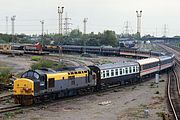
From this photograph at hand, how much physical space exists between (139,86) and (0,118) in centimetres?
2472

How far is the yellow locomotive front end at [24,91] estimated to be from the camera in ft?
93.3

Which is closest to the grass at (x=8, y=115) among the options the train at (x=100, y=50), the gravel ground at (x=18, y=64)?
the gravel ground at (x=18, y=64)

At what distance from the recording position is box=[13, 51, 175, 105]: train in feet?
94.7

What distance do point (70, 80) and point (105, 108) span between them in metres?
4.90

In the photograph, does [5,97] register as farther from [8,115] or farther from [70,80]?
[8,115]

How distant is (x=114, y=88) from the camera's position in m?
42.6

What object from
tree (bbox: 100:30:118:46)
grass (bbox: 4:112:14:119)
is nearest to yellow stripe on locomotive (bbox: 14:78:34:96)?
grass (bbox: 4:112:14:119)

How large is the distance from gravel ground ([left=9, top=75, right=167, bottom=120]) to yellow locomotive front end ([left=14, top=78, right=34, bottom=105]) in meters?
0.97

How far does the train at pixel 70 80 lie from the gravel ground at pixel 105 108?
0.95 metres

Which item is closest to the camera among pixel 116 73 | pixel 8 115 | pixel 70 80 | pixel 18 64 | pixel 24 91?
pixel 8 115

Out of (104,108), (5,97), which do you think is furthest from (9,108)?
(104,108)

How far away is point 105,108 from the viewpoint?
97.8 feet

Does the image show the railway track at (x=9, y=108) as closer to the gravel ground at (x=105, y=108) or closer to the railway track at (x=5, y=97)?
the gravel ground at (x=105, y=108)

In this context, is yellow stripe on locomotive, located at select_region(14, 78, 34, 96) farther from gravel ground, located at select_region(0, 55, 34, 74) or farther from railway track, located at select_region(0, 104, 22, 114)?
gravel ground, located at select_region(0, 55, 34, 74)
